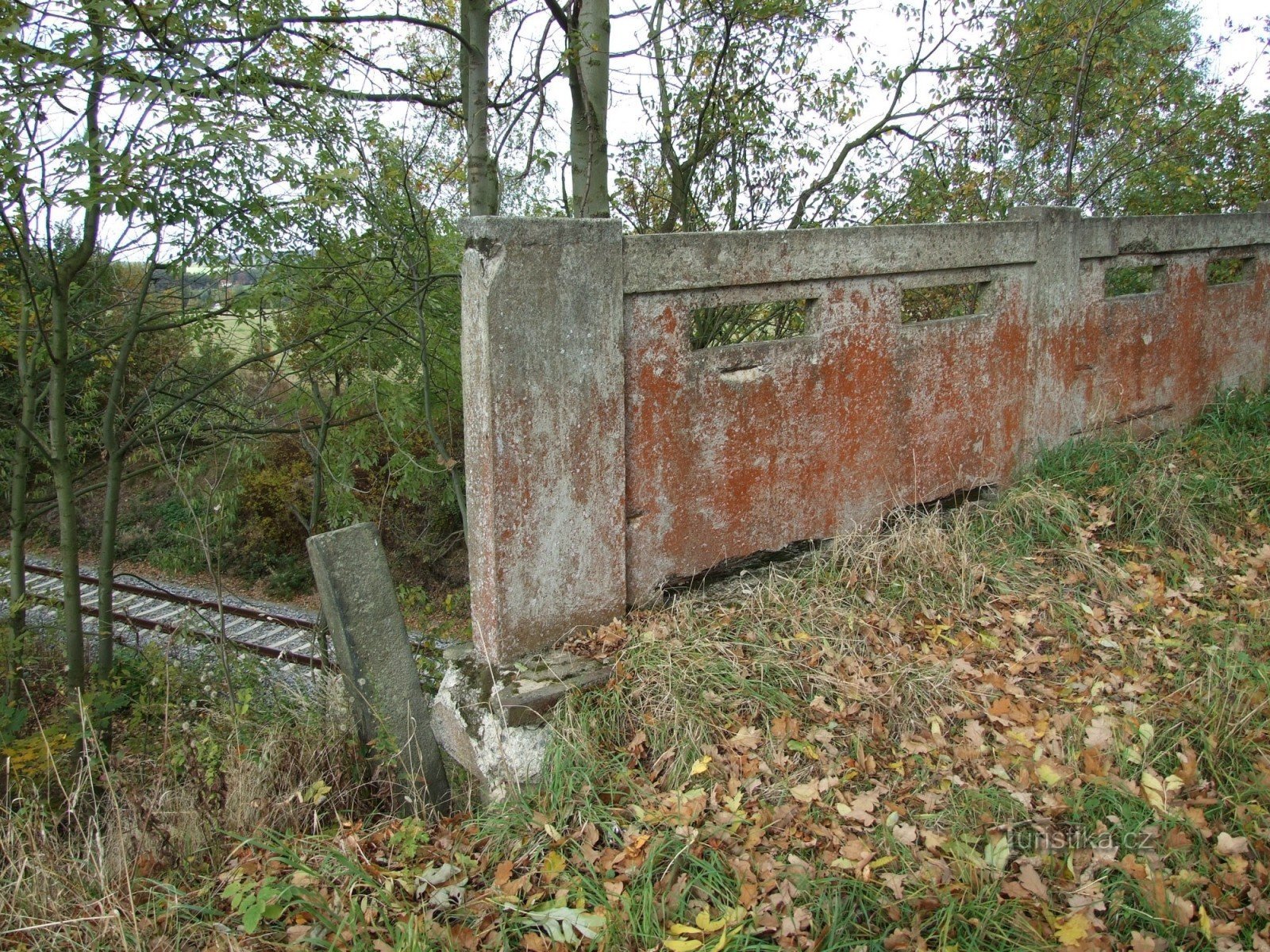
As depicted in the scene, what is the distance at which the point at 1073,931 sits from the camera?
2244 millimetres

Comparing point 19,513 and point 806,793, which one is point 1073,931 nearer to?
point 806,793

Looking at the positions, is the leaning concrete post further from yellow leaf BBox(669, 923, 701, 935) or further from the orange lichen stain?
yellow leaf BBox(669, 923, 701, 935)

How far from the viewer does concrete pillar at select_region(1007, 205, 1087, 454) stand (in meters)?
5.10

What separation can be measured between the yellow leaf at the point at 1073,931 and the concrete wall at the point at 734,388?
6.31 ft

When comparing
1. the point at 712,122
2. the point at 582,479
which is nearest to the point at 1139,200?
the point at 712,122

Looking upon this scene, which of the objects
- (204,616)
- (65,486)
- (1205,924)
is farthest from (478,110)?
(1205,924)

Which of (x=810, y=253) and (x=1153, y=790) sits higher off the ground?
(x=810, y=253)

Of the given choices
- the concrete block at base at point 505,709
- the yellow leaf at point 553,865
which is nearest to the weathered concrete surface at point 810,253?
the concrete block at base at point 505,709

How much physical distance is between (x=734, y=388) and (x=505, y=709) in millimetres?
1625

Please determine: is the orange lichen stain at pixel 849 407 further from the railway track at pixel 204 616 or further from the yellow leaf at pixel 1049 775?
the railway track at pixel 204 616

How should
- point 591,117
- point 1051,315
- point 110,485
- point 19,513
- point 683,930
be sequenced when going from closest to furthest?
point 683,930, point 1051,315, point 110,485, point 19,513, point 591,117

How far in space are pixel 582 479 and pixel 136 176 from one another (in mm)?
2689

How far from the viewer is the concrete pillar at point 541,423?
10.5ft

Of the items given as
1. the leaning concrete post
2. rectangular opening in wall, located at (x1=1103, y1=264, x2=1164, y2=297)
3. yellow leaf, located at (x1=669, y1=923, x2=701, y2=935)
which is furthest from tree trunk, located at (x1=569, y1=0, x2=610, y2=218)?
yellow leaf, located at (x1=669, y1=923, x2=701, y2=935)
